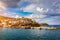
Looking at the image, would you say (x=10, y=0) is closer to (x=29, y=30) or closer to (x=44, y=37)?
(x=29, y=30)

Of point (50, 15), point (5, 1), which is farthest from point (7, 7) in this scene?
point (50, 15)

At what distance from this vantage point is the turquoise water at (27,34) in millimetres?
5449

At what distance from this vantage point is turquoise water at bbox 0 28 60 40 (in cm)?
545

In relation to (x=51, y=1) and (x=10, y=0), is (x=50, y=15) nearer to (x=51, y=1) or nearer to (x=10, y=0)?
(x=51, y=1)

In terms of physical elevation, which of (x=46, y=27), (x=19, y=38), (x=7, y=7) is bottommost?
(x=19, y=38)

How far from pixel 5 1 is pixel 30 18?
1078 mm

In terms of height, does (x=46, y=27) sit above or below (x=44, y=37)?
above

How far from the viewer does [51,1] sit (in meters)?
5.59

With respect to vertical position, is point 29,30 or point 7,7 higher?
point 7,7

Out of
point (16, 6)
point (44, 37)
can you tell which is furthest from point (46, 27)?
point (16, 6)

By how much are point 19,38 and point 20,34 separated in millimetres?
142

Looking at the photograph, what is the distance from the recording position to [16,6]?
5.62 meters

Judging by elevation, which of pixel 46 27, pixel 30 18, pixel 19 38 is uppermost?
pixel 30 18

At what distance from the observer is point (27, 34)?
547cm
